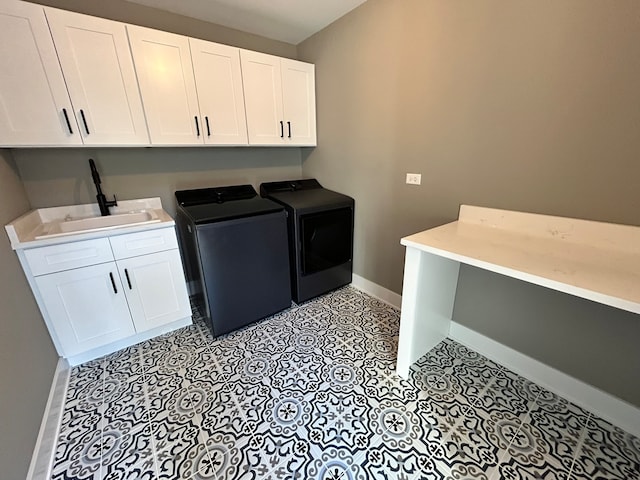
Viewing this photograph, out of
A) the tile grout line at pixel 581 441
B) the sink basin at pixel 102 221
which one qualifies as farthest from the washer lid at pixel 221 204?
the tile grout line at pixel 581 441

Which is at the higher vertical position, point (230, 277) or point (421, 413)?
point (230, 277)

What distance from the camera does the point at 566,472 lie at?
1.17 meters

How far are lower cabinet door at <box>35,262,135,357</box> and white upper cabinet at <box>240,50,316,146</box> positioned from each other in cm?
159

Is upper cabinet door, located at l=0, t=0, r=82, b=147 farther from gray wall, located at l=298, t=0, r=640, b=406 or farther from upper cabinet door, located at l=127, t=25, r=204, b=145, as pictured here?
gray wall, located at l=298, t=0, r=640, b=406

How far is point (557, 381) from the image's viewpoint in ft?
5.06

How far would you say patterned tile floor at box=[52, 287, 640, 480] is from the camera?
121cm

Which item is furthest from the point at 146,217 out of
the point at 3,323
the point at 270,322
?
the point at 270,322

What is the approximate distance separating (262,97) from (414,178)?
1.56 m

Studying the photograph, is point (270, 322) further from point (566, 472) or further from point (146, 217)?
point (566, 472)

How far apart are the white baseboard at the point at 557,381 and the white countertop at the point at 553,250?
30.6 inches

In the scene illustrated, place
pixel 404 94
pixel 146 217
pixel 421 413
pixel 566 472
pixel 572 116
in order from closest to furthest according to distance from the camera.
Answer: pixel 566 472, pixel 572 116, pixel 421 413, pixel 404 94, pixel 146 217

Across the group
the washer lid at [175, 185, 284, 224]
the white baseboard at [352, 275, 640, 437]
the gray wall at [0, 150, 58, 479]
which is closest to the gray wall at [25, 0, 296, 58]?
the gray wall at [0, 150, 58, 479]

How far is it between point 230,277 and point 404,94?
6.33 ft

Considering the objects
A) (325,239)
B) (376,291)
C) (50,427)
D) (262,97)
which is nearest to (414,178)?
(325,239)
